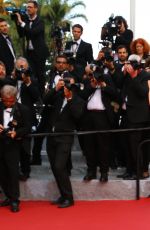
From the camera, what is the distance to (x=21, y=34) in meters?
8.50

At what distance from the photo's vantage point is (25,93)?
286 inches

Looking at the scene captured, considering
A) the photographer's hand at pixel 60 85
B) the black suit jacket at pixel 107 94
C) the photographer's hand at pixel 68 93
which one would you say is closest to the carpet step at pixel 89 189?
the black suit jacket at pixel 107 94

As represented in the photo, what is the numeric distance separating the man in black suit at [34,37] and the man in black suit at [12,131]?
207 cm

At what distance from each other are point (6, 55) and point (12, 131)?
225 cm

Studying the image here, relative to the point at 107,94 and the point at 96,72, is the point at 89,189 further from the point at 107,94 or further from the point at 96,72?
the point at 96,72

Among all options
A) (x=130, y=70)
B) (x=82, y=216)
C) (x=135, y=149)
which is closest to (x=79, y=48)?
(x=130, y=70)

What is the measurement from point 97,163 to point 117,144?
20.9 inches

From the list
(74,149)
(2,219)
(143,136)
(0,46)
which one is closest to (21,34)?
(0,46)

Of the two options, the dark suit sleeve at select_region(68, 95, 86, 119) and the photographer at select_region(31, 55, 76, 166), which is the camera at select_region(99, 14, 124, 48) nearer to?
the photographer at select_region(31, 55, 76, 166)

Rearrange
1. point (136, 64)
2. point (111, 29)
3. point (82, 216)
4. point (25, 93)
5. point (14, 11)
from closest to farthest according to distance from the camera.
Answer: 1. point (82, 216)
2. point (136, 64)
3. point (25, 93)
4. point (14, 11)
5. point (111, 29)

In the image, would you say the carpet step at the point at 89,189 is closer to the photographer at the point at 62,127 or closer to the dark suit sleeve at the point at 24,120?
the photographer at the point at 62,127

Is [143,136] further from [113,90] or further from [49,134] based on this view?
[49,134]

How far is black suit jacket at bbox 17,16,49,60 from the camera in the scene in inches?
330

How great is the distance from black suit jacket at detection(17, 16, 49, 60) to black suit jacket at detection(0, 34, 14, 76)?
0.33 meters
